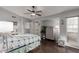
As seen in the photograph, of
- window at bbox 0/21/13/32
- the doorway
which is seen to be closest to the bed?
window at bbox 0/21/13/32

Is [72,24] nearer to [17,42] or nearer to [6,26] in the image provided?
[17,42]

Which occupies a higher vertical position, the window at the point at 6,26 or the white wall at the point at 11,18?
the white wall at the point at 11,18

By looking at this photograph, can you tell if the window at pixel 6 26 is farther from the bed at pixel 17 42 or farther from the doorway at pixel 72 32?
the doorway at pixel 72 32

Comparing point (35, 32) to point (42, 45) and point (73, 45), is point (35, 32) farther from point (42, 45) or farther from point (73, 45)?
point (73, 45)

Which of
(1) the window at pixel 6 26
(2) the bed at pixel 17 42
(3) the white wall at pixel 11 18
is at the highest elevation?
(3) the white wall at pixel 11 18

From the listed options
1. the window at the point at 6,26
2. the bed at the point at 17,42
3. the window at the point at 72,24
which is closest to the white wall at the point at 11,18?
the window at the point at 6,26

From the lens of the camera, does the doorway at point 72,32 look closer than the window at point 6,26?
No

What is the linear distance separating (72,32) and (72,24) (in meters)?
0.21

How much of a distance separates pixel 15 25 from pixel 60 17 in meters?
1.21

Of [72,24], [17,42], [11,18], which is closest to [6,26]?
[11,18]

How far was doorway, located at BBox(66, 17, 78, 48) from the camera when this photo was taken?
1697 millimetres

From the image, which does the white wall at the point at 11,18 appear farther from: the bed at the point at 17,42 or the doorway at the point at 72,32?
the doorway at the point at 72,32

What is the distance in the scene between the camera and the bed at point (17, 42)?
153cm
